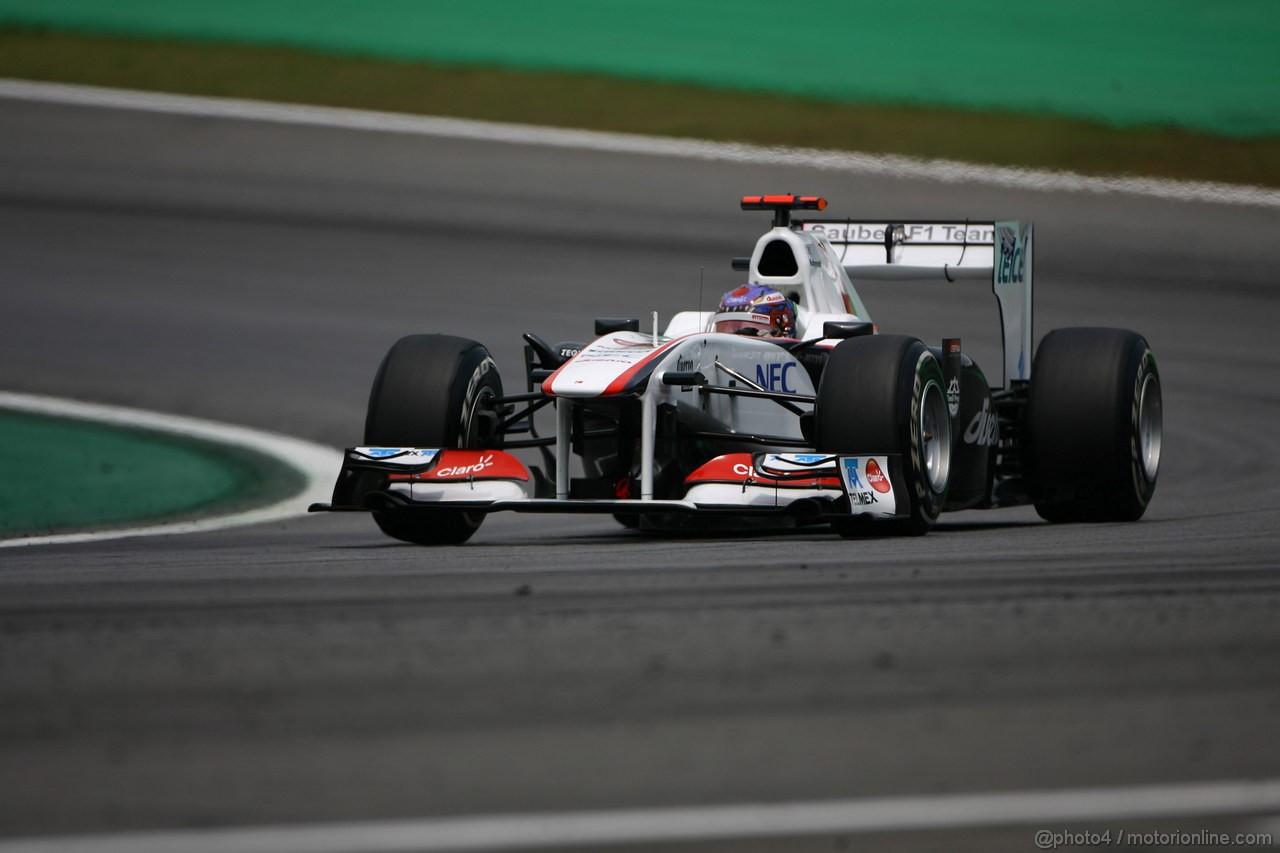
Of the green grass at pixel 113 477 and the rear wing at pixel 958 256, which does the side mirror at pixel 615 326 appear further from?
the green grass at pixel 113 477

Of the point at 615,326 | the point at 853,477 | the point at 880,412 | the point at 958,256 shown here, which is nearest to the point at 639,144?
the point at 958,256

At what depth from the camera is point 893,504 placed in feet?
30.6

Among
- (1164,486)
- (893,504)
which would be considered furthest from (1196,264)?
(893,504)

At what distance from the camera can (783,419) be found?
35.2 feet

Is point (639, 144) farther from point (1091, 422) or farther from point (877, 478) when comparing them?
point (877, 478)

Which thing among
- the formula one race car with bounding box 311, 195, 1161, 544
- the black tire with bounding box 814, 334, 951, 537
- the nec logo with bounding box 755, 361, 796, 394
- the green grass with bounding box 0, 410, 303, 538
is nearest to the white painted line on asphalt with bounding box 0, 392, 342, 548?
the green grass with bounding box 0, 410, 303, 538

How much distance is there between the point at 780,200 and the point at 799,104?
13.0m

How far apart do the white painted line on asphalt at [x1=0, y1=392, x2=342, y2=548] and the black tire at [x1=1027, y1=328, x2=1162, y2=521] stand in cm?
476

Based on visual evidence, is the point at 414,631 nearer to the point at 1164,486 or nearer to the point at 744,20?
the point at 1164,486

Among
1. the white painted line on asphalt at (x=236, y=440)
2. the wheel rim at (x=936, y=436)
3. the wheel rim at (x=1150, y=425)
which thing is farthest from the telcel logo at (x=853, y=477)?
the white painted line on asphalt at (x=236, y=440)

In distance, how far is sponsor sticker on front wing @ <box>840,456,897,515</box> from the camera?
9312mm

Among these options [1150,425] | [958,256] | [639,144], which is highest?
[639,144]

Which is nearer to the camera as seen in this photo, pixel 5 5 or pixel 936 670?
pixel 936 670

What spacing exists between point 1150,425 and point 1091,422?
2.47 ft
